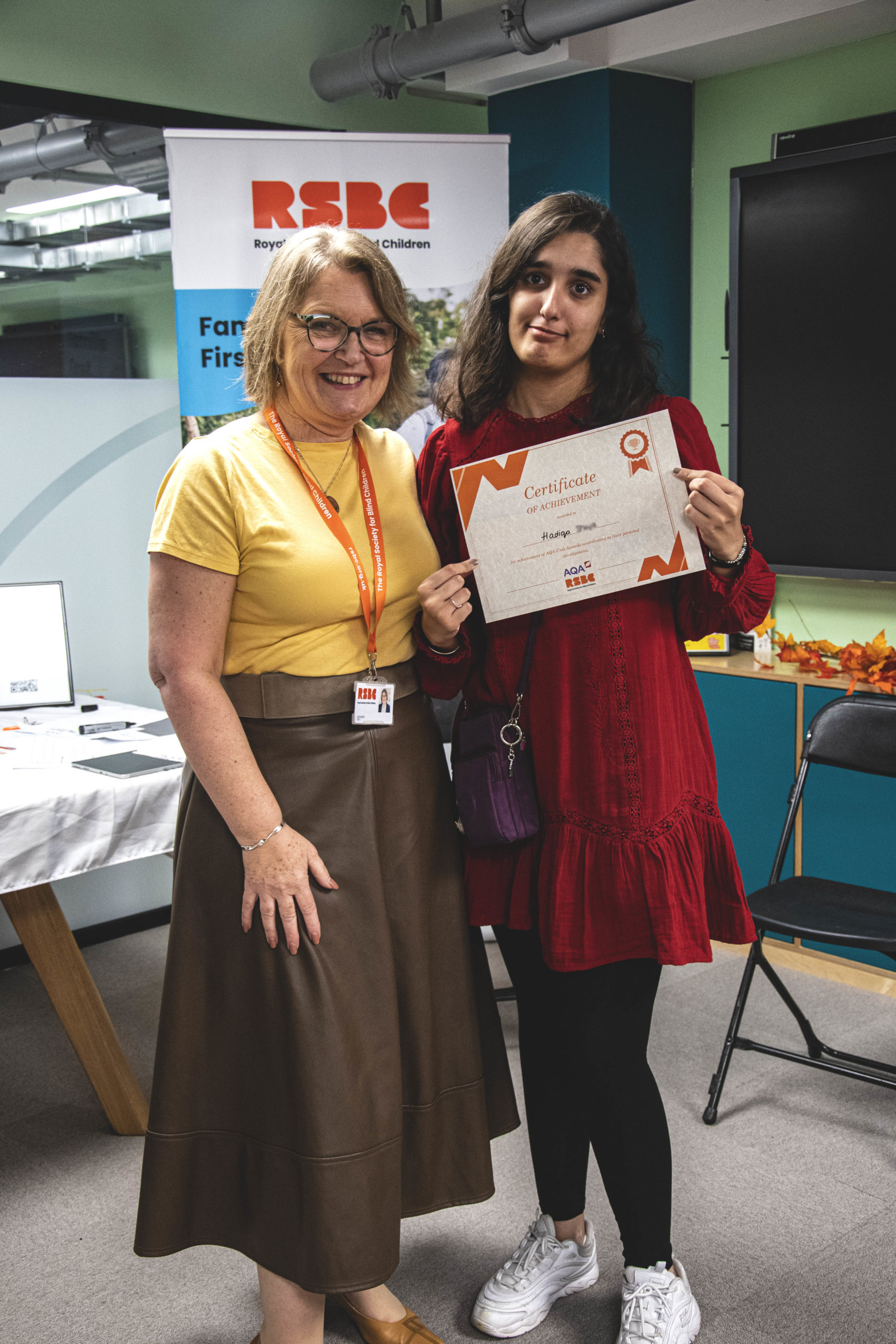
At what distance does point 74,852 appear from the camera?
262 cm

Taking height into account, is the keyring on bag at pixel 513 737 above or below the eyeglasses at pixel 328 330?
below

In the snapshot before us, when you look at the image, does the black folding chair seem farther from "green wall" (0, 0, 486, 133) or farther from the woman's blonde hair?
"green wall" (0, 0, 486, 133)

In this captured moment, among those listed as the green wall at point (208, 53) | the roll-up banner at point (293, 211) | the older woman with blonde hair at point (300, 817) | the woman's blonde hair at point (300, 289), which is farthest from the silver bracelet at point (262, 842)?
the green wall at point (208, 53)

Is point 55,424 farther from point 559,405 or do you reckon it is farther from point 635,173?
point 559,405

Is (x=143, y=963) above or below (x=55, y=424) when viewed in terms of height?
below

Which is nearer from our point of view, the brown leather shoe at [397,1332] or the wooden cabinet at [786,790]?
the brown leather shoe at [397,1332]

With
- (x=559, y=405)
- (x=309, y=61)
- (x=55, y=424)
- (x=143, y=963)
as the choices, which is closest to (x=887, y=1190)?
(x=559, y=405)

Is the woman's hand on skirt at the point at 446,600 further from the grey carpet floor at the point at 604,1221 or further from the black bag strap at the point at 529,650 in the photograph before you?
the grey carpet floor at the point at 604,1221

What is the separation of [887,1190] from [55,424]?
3.28 m

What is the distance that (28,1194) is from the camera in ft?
8.45

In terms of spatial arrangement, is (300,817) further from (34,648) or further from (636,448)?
(34,648)

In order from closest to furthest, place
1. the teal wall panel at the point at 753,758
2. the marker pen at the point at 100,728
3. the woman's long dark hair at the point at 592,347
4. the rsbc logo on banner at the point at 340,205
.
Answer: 1. the woman's long dark hair at the point at 592,347
2. the marker pen at the point at 100,728
3. the teal wall panel at the point at 753,758
4. the rsbc logo on banner at the point at 340,205

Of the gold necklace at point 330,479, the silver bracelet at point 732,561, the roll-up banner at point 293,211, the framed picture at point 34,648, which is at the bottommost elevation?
the framed picture at point 34,648

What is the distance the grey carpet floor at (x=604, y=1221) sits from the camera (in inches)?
83.4
